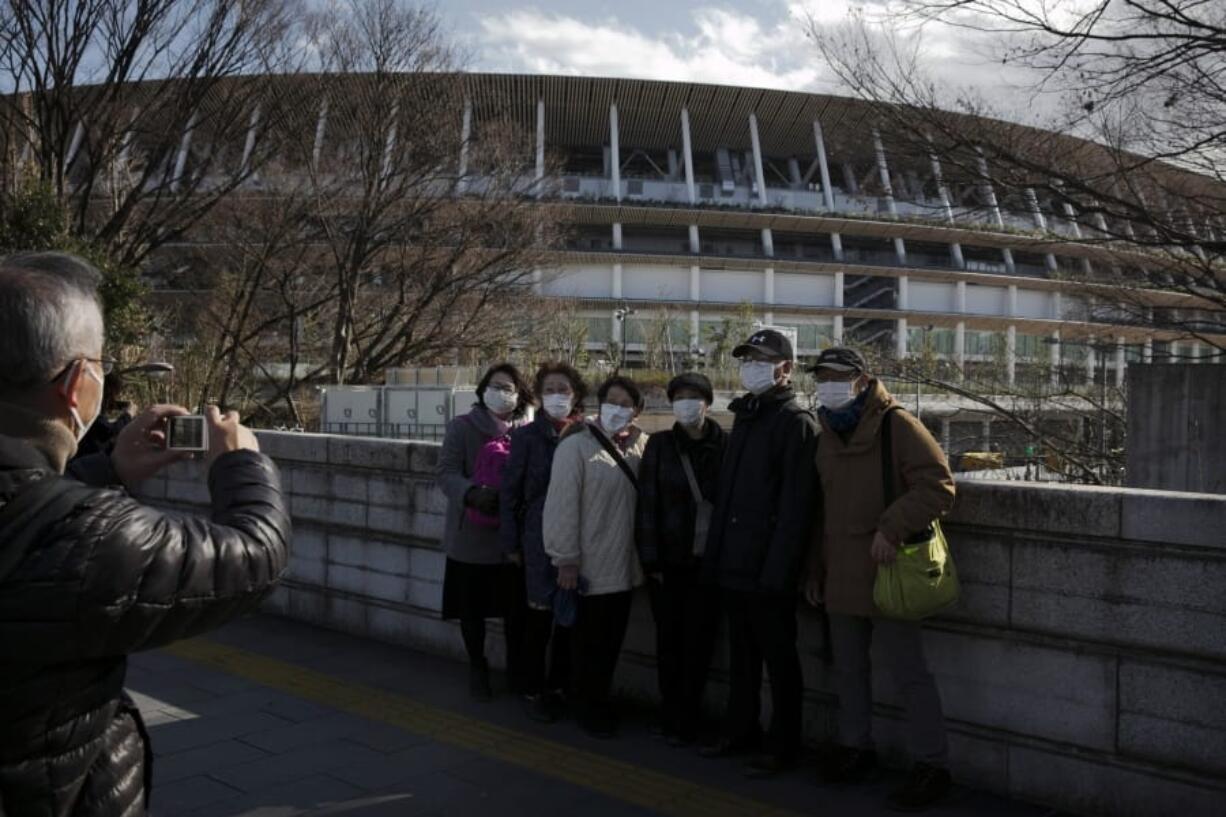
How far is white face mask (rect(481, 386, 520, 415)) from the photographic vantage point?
6.54m

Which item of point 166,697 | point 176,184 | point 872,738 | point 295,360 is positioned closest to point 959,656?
point 872,738

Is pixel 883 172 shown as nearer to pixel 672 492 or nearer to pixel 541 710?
pixel 672 492

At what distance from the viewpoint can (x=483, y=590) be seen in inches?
253

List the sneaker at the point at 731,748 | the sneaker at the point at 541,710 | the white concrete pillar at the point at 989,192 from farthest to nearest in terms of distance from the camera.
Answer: the white concrete pillar at the point at 989,192 < the sneaker at the point at 541,710 < the sneaker at the point at 731,748

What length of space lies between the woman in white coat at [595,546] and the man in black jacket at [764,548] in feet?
1.92

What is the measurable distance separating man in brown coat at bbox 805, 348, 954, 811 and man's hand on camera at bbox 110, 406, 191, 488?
3056 millimetres

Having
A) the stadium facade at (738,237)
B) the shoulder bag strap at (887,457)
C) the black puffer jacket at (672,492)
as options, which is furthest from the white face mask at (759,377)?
the stadium facade at (738,237)

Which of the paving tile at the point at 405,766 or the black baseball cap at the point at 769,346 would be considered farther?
the black baseball cap at the point at 769,346

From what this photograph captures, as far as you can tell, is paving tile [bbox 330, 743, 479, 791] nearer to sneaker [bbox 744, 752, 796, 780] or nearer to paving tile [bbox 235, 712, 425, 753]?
paving tile [bbox 235, 712, 425, 753]

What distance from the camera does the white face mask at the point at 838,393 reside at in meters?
4.95

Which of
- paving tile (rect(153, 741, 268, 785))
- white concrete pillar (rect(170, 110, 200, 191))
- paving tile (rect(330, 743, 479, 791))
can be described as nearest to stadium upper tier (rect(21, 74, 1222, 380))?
white concrete pillar (rect(170, 110, 200, 191))

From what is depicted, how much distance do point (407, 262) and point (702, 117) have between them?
142ft

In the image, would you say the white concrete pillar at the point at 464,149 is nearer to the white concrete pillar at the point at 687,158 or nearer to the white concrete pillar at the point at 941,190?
the white concrete pillar at the point at 941,190

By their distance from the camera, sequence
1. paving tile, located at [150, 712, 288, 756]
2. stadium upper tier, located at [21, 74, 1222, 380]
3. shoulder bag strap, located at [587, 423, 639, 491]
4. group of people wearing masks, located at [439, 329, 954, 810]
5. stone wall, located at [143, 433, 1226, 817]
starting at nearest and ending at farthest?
stone wall, located at [143, 433, 1226, 817] → group of people wearing masks, located at [439, 329, 954, 810] → paving tile, located at [150, 712, 288, 756] → shoulder bag strap, located at [587, 423, 639, 491] → stadium upper tier, located at [21, 74, 1222, 380]
